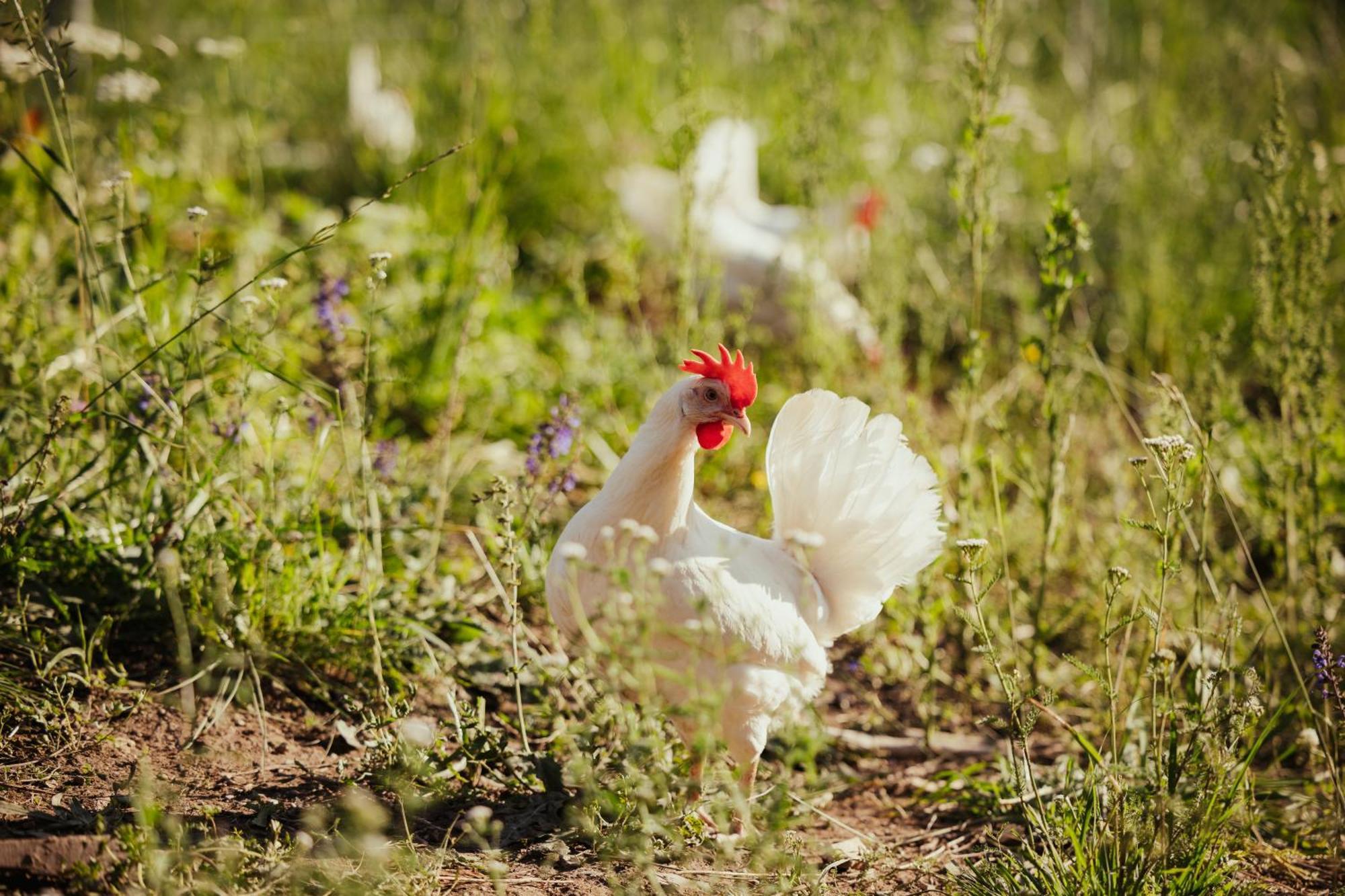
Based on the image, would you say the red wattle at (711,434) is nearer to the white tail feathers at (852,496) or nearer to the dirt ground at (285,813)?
the white tail feathers at (852,496)

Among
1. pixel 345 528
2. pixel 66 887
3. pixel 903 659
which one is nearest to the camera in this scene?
pixel 66 887

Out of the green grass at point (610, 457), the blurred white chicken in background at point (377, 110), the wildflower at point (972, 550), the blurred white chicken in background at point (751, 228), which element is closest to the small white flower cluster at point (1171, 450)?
the green grass at point (610, 457)

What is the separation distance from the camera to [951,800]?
2.49m

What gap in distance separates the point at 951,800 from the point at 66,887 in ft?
6.12

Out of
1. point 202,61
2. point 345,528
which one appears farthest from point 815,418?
point 202,61

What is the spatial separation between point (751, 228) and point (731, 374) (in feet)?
9.40

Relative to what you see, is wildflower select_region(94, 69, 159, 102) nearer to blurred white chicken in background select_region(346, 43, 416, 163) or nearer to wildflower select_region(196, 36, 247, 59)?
wildflower select_region(196, 36, 247, 59)

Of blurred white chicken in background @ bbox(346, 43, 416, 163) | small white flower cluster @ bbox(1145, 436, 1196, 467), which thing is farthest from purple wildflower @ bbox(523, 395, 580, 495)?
blurred white chicken in background @ bbox(346, 43, 416, 163)

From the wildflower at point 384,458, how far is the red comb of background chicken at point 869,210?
2.58m

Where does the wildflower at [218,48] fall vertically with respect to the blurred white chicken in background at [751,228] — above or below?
above

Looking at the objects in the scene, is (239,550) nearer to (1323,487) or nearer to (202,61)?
(1323,487)

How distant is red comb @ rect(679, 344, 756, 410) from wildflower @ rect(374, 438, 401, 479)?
110 centimetres

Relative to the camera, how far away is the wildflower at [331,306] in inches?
110

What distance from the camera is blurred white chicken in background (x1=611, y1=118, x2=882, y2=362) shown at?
13.8ft
